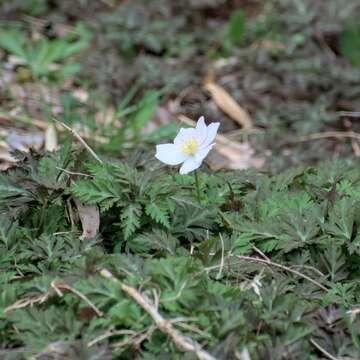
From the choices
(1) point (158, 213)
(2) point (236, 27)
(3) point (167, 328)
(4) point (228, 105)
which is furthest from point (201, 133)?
(2) point (236, 27)

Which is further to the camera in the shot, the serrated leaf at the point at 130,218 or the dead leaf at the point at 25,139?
the dead leaf at the point at 25,139

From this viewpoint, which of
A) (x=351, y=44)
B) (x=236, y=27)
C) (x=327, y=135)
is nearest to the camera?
(x=327, y=135)

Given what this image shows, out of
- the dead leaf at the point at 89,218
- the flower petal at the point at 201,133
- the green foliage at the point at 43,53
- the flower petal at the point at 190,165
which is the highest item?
the flower petal at the point at 201,133

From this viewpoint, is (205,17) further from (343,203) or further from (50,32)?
(343,203)

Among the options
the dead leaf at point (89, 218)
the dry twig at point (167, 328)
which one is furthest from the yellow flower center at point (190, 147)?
the dry twig at point (167, 328)

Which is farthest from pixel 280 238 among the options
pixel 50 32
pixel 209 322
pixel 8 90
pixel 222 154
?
pixel 50 32

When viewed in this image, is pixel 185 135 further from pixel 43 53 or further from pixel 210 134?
pixel 43 53

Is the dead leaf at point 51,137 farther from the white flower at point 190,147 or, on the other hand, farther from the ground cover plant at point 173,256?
the white flower at point 190,147
